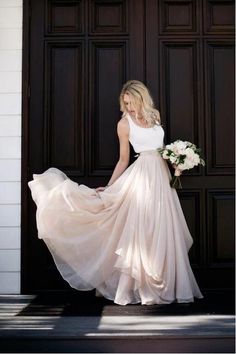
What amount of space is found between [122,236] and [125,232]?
0.12ft

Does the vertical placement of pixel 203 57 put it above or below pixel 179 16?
below

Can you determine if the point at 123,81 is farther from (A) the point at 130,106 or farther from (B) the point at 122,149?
(B) the point at 122,149

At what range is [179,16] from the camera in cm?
426

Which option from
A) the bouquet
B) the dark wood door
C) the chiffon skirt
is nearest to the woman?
the chiffon skirt

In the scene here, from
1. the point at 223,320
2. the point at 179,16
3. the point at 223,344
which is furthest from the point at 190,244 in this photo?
the point at 179,16

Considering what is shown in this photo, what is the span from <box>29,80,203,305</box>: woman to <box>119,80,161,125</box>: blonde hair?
0.43ft

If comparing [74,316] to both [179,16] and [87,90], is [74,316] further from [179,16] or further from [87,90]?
[179,16]

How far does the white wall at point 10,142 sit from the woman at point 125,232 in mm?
464

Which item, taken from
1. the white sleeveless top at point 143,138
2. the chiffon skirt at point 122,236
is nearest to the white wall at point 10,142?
the chiffon skirt at point 122,236

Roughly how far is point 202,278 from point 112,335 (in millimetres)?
1513

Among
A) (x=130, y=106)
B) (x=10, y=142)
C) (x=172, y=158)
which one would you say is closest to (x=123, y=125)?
(x=130, y=106)

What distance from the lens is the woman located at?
3529mm

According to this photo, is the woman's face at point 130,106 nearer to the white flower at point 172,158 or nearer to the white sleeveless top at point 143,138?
the white sleeveless top at point 143,138

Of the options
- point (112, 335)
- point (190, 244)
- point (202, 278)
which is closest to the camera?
point (112, 335)
